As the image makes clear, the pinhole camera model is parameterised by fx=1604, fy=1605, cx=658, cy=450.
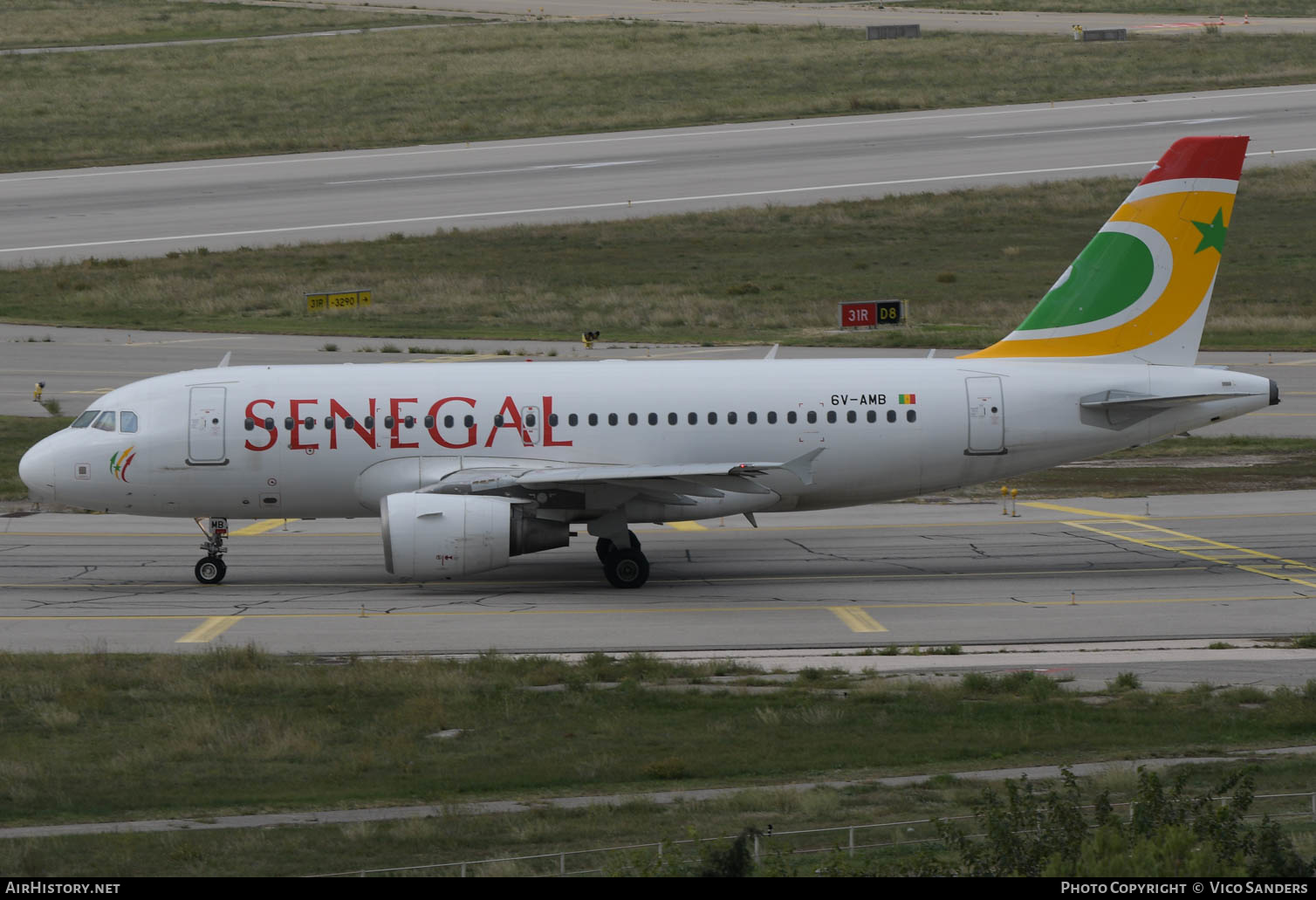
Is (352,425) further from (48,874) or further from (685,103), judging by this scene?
(685,103)

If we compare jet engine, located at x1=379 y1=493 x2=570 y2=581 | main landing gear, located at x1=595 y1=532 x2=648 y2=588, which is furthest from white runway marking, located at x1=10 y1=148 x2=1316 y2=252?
jet engine, located at x1=379 y1=493 x2=570 y2=581

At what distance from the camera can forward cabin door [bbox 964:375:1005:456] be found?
35.3 metres

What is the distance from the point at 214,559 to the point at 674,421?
10722mm

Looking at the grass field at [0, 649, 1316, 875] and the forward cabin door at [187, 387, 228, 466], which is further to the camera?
the forward cabin door at [187, 387, 228, 466]

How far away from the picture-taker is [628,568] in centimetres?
3481

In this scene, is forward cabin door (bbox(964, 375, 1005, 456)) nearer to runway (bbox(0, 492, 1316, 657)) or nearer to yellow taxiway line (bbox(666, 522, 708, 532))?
runway (bbox(0, 492, 1316, 657))

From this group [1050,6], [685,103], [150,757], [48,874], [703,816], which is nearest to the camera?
[48,874]

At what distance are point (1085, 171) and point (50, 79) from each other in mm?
78287

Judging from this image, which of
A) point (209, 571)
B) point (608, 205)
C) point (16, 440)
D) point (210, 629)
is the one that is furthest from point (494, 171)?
point (210, 629)

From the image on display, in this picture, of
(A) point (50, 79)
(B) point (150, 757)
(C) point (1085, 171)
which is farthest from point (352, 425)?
(A) point (50, 79)

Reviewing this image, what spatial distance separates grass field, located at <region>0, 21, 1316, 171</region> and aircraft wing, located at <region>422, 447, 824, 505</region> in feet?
246

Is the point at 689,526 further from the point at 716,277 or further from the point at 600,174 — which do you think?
the point at 600,174

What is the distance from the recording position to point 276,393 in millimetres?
35156

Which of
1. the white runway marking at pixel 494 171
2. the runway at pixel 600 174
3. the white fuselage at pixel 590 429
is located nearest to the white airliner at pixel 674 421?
the white fuselage at pixel 590 429
